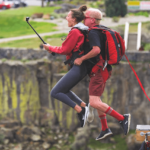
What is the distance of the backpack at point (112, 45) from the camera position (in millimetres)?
6809

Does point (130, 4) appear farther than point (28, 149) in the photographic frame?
Yes

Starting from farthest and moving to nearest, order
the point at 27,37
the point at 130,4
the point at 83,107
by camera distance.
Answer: the point at 130,4, the point at 27,37, the point at 83,107

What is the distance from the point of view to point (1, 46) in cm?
2502

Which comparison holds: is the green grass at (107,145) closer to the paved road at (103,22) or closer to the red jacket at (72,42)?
the paved road at (103,22)

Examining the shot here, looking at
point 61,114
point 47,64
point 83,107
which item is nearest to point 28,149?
point 61,114

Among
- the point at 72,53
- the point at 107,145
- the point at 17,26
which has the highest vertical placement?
the point at 72,53

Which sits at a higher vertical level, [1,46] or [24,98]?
[1,46]

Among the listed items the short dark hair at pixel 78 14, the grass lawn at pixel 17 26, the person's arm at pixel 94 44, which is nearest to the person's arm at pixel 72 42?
the person's arm at pixel 94 44

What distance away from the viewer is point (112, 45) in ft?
22.4

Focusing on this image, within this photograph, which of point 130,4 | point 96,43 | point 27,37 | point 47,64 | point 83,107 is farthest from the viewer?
point 130,4

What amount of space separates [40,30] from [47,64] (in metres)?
3.19

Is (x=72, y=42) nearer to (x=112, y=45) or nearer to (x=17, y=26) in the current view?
(x=112, y=45)

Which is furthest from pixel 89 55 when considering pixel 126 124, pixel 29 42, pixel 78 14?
pixel 29 42

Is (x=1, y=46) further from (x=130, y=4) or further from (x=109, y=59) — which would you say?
(x=109, y=59)
